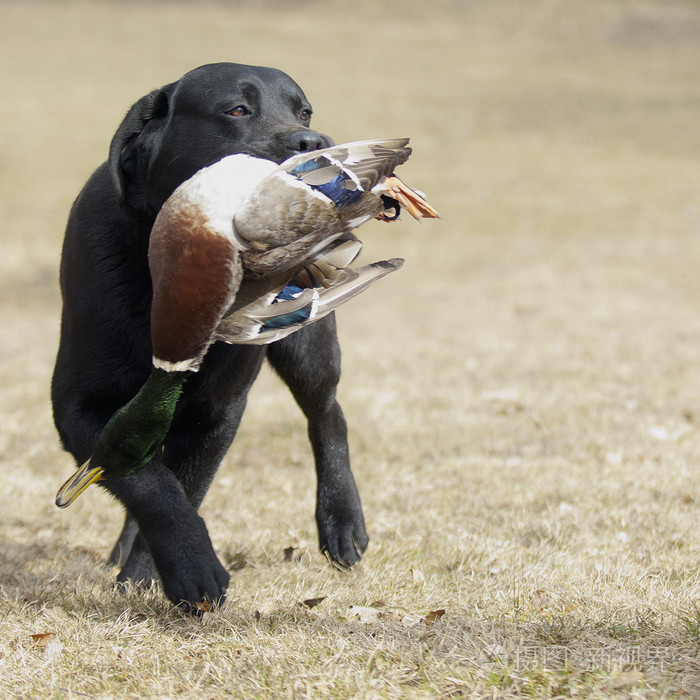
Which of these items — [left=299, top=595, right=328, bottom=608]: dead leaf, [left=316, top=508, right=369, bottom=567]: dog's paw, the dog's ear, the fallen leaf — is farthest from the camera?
[left=316, top=508, right=369, bottom=567]: dog's paw

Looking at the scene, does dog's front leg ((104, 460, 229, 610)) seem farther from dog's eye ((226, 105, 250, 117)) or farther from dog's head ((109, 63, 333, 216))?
dog's eye ((226, 105, 250, 117))

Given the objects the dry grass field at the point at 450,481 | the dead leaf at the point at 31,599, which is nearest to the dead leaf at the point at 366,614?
the dry grass field at the point at 450,481

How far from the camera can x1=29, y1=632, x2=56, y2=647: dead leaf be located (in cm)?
257

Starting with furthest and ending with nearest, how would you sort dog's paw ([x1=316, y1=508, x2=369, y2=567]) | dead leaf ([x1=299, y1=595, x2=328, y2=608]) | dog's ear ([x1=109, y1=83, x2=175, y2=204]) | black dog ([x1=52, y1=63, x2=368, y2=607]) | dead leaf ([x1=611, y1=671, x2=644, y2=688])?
dog's paw ([x1=316, y1=508, x2=369, y2=567]), dog's ear ([x1=109, y1=83, x2=175, y2=204]), dead leaf ([x1=299, y1=595, x2=328, y2=608]), black dog ([x1=52, y1=63, x2=368, y2=607]), dead leaf ([x1=611, y1=671, x2=644, y2=688])

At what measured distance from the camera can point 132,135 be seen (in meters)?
3.10

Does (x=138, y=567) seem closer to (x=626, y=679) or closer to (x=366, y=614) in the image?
(x=366, y=614)

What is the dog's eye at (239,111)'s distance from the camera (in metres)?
3.06

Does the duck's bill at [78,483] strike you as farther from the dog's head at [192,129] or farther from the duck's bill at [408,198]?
the duck's bill at [408,198]

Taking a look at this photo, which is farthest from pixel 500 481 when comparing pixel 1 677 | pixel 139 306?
pixel 1 677

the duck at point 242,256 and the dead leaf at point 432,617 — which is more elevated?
the duck at point 242,256

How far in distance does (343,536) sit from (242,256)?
1.59 metres

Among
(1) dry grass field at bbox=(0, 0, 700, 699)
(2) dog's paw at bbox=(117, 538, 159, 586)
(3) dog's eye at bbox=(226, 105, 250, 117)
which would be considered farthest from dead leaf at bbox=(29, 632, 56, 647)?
(3) dog's eye at bbox=(226, 105, 250, 117)

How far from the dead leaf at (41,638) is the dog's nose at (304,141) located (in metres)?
1.53

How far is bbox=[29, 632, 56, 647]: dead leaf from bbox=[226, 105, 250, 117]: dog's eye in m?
1.64
